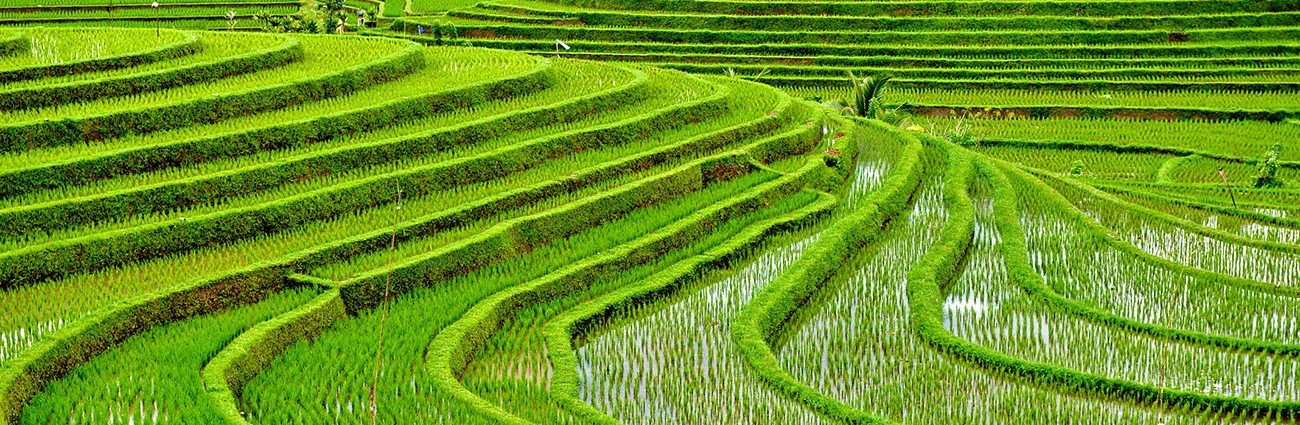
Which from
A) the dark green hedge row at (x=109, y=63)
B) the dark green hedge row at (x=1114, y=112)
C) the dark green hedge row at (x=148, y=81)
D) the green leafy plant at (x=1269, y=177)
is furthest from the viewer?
the dark green hedge row at (x=1114, y=112)

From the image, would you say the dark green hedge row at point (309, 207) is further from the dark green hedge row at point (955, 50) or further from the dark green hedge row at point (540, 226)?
the dark green hedge row at point (955, 50)

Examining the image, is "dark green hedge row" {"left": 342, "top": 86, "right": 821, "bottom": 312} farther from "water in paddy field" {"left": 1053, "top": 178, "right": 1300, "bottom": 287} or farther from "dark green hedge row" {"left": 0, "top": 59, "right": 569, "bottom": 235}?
"water in paddy field" {"left": 1053, "top": 178, "right": 1300, "bottom": 287}

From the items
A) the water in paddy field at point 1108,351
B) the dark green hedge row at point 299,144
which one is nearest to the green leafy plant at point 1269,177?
the water in paddy field at point 1108,351

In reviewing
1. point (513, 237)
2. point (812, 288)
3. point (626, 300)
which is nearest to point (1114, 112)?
point (812, 288)

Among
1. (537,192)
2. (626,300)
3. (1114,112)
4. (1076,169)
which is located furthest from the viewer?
(1114,112)

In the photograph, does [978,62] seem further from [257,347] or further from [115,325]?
[115,325]

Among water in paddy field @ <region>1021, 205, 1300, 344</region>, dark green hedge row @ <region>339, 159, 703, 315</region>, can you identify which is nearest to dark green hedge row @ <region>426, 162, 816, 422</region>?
dark green hedge row @ <region>339, 159, 703, 315</region>

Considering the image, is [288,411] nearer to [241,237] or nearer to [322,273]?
[322,273]
